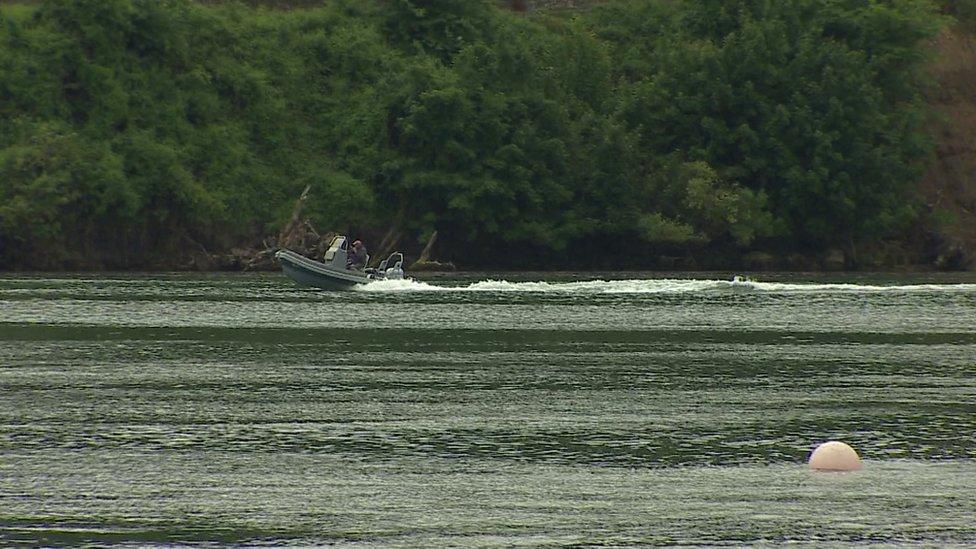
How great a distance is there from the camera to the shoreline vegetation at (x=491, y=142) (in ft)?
271

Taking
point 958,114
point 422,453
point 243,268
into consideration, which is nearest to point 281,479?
point 422,453

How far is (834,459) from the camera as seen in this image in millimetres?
22875

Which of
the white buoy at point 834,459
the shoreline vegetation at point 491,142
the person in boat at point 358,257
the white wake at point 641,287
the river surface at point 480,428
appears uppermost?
the shoreline vegetation at point 491,142

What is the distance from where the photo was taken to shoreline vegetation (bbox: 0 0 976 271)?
82.5 meters

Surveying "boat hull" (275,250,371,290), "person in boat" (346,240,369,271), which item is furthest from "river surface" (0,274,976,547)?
"person in boat" (346,240,369,271)

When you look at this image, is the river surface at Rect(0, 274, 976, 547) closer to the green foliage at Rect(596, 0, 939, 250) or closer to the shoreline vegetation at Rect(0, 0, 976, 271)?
the shoreline vegetation at Rect(0, 0, 976, 271)

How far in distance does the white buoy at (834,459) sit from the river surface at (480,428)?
24cm

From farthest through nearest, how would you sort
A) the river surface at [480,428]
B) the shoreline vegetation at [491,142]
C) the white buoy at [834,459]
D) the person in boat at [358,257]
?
the shoreline vegetation at [491,142]
the person in boat at [358,257]
the white buoy at [834,459]
the river surface at [480,428]

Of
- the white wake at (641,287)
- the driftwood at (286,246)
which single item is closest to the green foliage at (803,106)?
the white wake at (641,287)

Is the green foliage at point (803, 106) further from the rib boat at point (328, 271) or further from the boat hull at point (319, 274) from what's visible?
the boat hull at point (319, 274)

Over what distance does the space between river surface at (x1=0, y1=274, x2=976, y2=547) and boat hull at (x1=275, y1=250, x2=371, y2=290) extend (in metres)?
11.4

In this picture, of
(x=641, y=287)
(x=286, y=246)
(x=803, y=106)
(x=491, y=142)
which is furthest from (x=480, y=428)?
(x=803, y=106)

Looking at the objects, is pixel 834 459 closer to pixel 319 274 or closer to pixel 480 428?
pixel 480 428

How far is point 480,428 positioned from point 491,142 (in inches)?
2338
